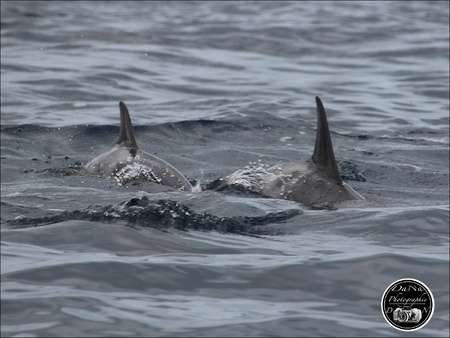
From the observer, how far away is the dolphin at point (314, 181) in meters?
9.23

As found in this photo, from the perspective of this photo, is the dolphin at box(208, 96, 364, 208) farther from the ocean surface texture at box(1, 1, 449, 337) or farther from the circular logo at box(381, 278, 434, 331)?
the circular logo at box(381, 278, 434, 331)

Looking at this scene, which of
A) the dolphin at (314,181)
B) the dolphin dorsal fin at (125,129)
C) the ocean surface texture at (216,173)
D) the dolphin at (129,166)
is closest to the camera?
the ocean surface texture at (216,173)

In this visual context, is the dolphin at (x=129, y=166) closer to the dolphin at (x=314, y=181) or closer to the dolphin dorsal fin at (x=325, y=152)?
the dolphin at (x=314, y=181)

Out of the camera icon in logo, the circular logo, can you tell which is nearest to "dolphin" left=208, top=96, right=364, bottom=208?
the circular logo

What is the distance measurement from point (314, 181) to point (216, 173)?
2126 mm

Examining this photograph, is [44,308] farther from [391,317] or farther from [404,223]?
[404,223]

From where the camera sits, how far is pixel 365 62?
21453 millimetres

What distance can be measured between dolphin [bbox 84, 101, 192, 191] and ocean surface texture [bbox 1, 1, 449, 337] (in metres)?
0.16

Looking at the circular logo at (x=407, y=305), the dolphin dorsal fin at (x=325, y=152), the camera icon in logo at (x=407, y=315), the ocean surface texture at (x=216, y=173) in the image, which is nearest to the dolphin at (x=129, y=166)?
the ocean surface texture at (x=216, y=173)

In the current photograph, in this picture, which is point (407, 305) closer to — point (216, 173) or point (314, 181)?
point (314, 181)

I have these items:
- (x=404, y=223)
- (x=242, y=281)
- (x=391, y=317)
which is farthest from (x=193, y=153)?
(x=391, y=317)

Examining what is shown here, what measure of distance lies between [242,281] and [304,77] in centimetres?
1308

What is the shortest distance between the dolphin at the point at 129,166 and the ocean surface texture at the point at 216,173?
0.16m

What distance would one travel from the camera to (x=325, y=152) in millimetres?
9383
